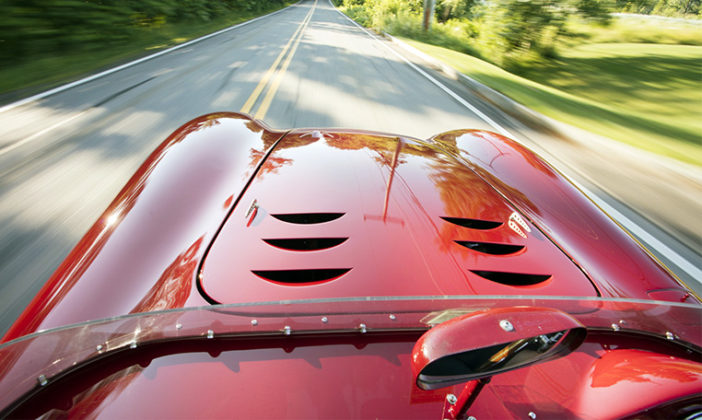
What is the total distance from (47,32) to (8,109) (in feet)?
13.7

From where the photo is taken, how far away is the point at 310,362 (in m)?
0.89

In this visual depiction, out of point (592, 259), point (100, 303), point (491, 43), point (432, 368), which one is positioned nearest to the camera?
point (432, 368)

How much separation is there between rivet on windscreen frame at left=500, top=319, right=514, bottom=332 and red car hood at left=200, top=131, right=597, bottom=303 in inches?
18.3

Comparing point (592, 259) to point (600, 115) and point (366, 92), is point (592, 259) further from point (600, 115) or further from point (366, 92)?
point (600, 115)

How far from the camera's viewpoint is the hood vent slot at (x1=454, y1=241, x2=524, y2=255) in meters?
1.32

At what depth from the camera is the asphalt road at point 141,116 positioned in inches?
103

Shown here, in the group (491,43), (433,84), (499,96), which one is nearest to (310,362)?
(499,96)

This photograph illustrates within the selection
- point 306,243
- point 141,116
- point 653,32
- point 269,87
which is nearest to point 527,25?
point 269,87

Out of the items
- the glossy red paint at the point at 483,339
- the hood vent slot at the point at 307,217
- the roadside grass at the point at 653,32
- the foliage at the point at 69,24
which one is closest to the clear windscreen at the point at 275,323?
the glossy red paint at the point at 483,339

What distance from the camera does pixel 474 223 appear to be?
1.45m

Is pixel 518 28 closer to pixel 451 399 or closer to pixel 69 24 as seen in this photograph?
pixel 69 24

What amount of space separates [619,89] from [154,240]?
16.2m

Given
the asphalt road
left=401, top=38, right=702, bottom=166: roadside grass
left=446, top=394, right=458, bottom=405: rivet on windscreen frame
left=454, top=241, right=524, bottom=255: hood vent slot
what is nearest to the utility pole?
left=401, top=38, right=702, bottom=166: roadside grass

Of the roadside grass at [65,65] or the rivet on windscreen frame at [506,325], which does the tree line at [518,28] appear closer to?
the roadside grass at [65,65]
